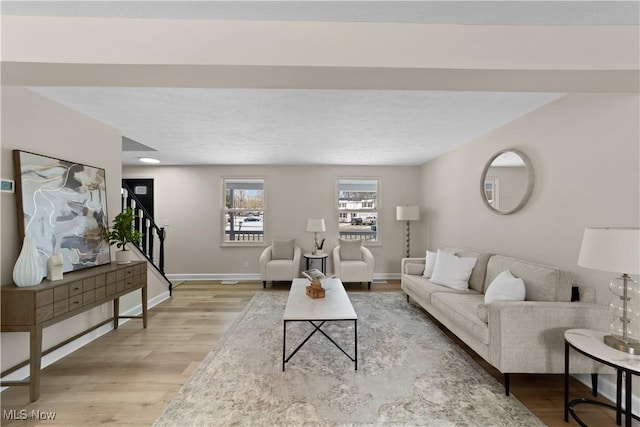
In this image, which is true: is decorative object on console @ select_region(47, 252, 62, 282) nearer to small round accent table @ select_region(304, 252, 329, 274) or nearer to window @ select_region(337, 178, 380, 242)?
small round accent table @ select_region(304, 252, 329, 274)

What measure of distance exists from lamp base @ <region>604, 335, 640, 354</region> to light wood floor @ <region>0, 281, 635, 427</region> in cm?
60

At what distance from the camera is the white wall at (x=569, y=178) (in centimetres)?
204

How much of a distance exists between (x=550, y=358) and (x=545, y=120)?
219 cm

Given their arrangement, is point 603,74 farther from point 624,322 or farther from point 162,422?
point 162,422

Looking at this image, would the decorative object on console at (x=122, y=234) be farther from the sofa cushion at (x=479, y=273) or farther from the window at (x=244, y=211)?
the sofa cushion at (x=479, y=273)

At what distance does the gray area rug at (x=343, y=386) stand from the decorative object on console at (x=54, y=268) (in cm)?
143

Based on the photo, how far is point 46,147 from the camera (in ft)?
8.35

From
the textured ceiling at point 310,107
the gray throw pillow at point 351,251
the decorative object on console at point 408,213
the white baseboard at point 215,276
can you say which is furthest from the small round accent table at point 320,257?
the textured ceiling at point 310,107

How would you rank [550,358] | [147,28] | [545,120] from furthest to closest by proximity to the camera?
[545,120]
[550,358]
[147,28]

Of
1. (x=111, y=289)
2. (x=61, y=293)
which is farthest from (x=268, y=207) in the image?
(x=61, y=293)

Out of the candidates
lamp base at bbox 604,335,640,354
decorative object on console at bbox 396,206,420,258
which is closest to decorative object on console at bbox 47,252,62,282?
lamp base at bbox 604,335,640,354

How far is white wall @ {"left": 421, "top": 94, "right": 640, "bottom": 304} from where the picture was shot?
204 centimetres

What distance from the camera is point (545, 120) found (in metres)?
2.73

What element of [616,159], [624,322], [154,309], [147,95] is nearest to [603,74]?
[616,159]
